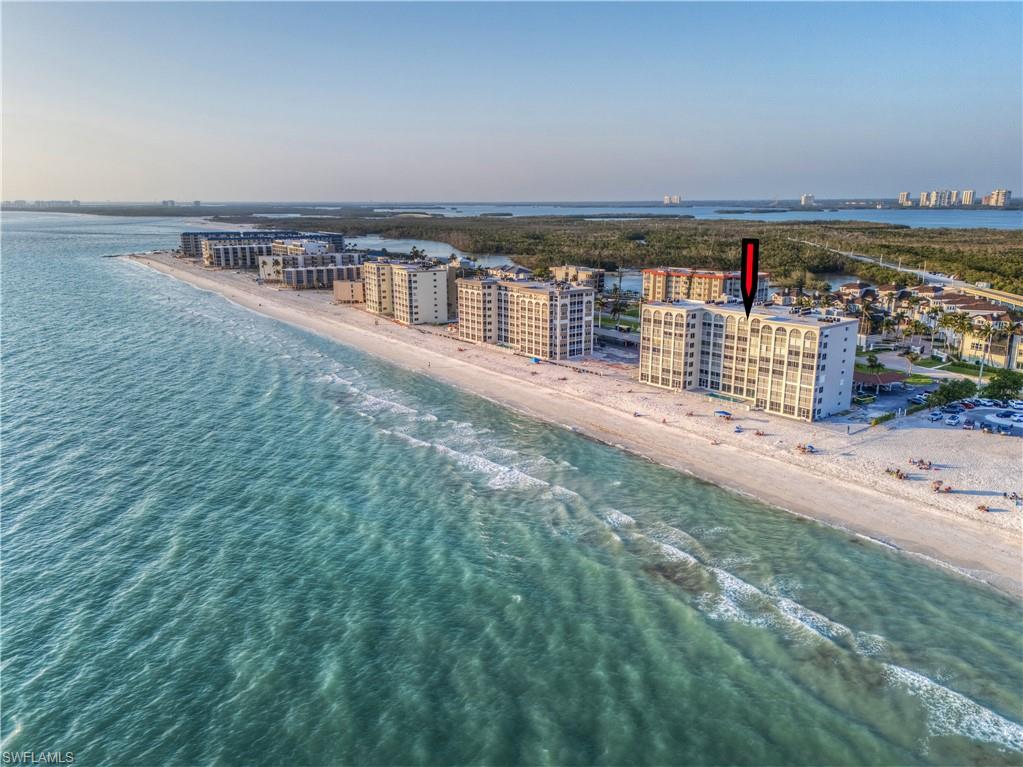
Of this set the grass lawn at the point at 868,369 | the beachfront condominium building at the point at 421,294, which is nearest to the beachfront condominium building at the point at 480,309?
the beachfront condominium building at the point at 421,294

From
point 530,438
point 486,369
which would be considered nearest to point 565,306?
point 486,369

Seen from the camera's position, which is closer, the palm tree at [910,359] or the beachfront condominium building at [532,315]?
the palm tree at [910,359]

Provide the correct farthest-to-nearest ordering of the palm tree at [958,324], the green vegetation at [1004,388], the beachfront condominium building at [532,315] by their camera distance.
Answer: the beachfront condominium building at [532,315] < the palm tree at [958,324] < the green vegetation at [1004,388]

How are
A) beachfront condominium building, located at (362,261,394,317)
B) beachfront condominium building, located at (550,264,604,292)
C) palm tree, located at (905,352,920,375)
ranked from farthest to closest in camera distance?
beachfront condominium building, located at (550,264,604,292), beachfront condominium building, located at (362,261,394,317), palm tree, located at (905,352,920,375)

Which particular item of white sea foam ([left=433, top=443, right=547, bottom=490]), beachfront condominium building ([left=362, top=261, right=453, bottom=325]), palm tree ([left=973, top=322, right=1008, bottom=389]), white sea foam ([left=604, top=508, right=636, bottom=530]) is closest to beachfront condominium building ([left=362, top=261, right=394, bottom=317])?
beachfront condominium building ([left=362, top=261, right=453, bottom=325])

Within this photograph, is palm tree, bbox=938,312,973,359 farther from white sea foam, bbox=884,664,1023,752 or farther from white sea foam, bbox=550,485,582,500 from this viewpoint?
white sea foam, bbox=884,664,1023,752

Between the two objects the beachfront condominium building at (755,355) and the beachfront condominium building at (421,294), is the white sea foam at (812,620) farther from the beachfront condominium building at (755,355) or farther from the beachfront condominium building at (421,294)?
the beachfront condominium building at (421,294)
